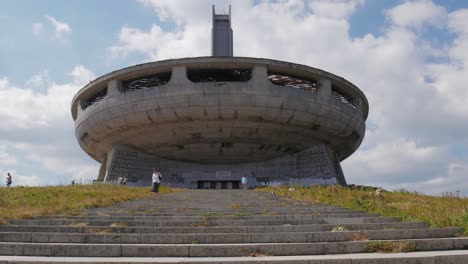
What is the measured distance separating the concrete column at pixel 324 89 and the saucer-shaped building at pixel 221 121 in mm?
69

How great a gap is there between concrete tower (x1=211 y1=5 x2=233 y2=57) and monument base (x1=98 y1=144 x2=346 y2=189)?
557 inches

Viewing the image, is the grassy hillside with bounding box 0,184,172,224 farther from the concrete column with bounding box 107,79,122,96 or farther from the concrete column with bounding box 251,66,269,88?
the concrete column with bounding box 107,79,122,96

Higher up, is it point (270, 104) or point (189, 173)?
point (270, 104)

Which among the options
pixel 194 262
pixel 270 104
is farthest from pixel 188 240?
pixel 270 104

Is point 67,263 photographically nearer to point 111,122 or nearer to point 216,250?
point 216,250

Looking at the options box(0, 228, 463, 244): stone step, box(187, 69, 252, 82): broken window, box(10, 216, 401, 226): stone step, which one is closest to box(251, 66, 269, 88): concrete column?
box(187, 69, 252, 82): broken window

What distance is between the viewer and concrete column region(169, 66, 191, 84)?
25812 millimetres

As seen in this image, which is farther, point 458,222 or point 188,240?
point 458,222

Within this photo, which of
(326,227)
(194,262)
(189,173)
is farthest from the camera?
(189,173)

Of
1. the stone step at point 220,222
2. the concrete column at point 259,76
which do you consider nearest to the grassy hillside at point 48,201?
the stone step at point 220,222

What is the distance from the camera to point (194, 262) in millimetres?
5094

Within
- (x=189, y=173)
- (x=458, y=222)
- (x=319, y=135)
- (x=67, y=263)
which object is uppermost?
(x=319, y=135)

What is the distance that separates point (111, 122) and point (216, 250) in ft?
78.4

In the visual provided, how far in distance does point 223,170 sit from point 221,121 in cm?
651
